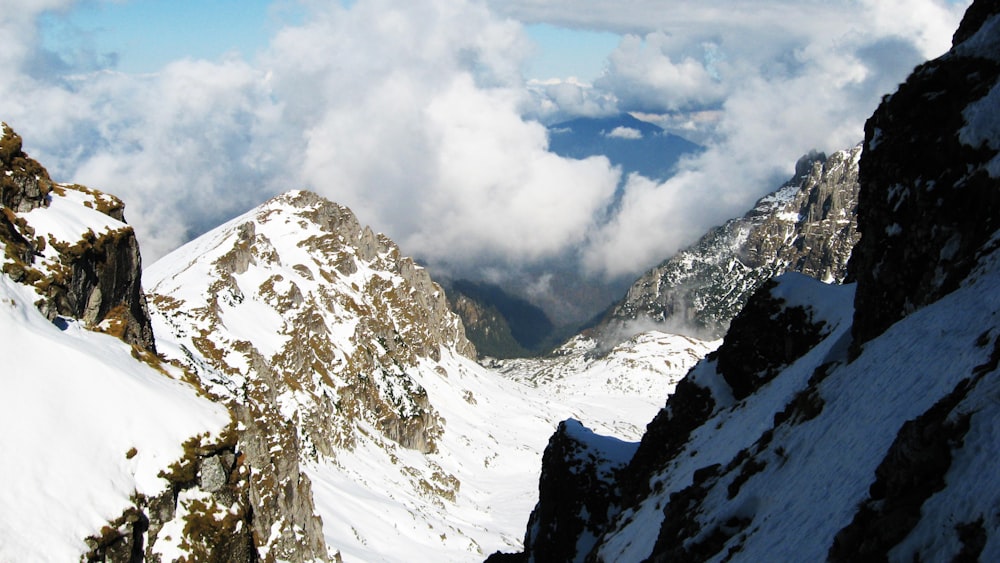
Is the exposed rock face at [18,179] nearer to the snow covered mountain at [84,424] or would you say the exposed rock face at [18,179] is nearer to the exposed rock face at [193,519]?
the snow covered mountain at [84,424]

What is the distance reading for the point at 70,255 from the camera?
137 feet

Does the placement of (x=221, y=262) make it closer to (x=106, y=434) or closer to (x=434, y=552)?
(x=434, y=552)

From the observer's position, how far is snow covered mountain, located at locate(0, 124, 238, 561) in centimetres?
2930

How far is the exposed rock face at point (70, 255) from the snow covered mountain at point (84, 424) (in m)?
0.10

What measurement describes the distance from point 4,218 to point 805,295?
164ft

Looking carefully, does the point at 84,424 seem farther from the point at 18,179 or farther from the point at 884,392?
the point at 884,392

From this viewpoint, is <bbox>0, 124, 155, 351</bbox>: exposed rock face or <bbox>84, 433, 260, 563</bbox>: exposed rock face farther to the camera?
<bbox>0, 124, 155, 351</bbox>: exposed rock face

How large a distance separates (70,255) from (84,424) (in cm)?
1422

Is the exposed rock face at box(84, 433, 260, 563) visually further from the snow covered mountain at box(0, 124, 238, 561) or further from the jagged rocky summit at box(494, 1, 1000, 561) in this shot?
the jagged rocky summit at box(494, 1, 1000, 561)

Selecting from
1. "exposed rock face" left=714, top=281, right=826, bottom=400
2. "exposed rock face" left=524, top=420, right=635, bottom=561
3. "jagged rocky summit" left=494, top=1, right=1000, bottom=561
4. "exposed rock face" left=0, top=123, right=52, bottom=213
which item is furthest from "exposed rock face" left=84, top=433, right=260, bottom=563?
"exposed rock face" left=714, top=281, right=826, bottom=400

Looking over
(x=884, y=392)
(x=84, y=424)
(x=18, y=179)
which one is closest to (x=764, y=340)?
(x=884, y=392)

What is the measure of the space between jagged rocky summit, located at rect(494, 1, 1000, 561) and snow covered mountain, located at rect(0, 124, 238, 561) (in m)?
22.2

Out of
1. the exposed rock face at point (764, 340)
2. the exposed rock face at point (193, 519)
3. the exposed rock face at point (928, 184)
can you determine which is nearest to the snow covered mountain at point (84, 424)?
the exposed rock face at point (193, 519)

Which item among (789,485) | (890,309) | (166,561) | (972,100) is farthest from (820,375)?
(166,561)
